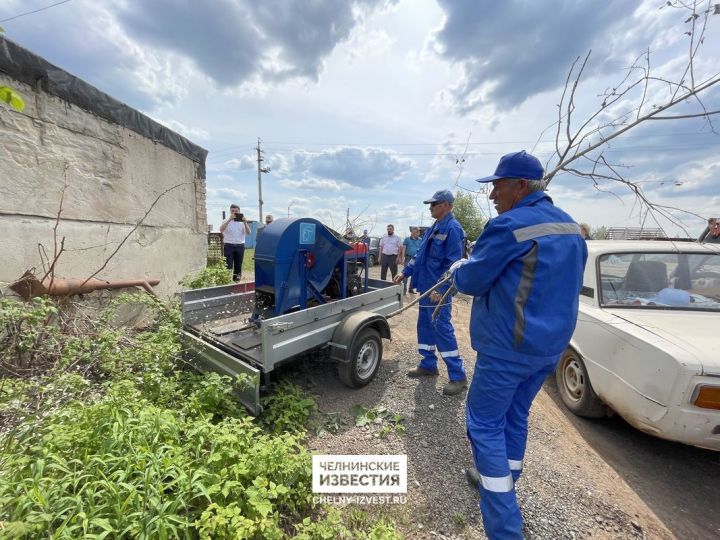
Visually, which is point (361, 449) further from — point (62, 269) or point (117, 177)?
point (117, 177)

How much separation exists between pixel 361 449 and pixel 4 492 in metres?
2.12

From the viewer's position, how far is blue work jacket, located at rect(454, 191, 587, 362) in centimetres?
183

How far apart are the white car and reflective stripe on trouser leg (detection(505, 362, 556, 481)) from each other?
0.97 metres

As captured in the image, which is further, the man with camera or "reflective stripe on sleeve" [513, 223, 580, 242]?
the man with camera

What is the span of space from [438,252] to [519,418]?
187 cm

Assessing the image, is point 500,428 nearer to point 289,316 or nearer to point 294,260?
point 289,316

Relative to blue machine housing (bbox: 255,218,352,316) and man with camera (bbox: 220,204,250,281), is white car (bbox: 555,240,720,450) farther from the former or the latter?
man with camera (bbox: 220,204,250,281)

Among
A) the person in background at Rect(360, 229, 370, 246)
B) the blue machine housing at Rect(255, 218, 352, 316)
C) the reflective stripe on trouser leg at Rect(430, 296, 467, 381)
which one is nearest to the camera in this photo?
the blue machine housing at Rect(255, 218, 352, 316)

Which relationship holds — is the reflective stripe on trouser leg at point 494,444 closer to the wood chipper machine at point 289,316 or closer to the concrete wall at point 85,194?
the wood chipper machine at point 289,316

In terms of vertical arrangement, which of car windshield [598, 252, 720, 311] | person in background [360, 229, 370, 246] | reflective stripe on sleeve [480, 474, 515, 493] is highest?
person in background [360, 229, 370, 246]

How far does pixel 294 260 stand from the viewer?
346cm

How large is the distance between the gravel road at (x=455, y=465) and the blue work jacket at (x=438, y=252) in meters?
1.22

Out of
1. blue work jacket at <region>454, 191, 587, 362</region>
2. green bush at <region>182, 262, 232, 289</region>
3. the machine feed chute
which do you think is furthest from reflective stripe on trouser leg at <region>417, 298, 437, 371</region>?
green bush at <region>182, 262, 232, 289</region>

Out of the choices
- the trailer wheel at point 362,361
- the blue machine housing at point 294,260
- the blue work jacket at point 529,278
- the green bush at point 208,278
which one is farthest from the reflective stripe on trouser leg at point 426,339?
the green bush at point 208,278
